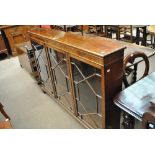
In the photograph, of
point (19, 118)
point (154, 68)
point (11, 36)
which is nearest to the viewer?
point (19, 118)

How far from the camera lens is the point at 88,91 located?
1.85 m

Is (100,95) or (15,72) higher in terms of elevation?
(100,95)

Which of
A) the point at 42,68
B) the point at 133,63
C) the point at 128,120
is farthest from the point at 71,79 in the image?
the point at 42,68

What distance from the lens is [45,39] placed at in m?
2.14

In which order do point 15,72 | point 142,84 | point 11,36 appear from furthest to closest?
1. point 11,36
2. point 15,72
3. point 142,84

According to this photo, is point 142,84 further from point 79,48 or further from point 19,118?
point 19,118

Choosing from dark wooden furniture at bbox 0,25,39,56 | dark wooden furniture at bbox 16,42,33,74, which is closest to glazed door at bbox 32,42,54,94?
dark wooden furniture at bbox 16,42,33,74

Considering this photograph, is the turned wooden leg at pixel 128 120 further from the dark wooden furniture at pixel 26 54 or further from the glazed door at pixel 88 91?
the dark wooden furniture at pixel 26 54

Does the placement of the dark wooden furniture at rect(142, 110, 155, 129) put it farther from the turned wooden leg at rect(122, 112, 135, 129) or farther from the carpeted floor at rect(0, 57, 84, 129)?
the carpeted floor at rect(0, 57, 84, 129)

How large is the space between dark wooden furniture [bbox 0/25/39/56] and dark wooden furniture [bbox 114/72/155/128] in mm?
3627

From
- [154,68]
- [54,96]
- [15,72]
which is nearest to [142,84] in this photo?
[54,96]

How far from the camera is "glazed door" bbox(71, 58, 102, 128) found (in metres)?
1.66
